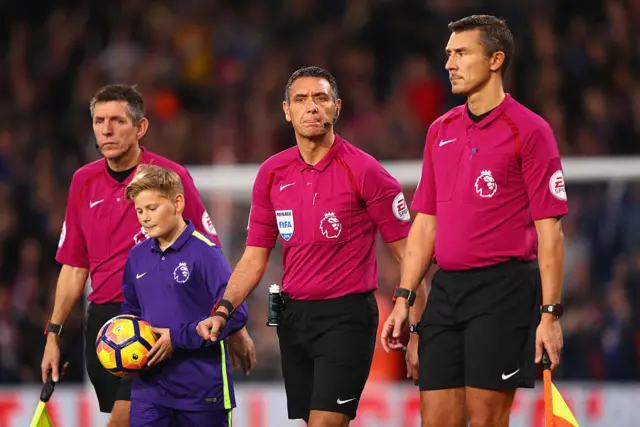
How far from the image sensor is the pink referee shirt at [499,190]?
5.27m

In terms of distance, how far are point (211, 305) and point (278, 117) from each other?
21.7 feet

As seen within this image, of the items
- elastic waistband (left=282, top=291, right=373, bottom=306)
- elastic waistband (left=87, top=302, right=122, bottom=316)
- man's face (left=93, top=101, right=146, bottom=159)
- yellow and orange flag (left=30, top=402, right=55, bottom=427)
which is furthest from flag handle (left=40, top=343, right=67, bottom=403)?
elastic waistband (left=282, top=291, right=373, bottom=306)

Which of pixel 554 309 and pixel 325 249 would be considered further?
pixel 325 249

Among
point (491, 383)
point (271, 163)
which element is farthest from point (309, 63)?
point (491, 383)

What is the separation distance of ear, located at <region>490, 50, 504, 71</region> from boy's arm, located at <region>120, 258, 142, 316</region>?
6.74 ft

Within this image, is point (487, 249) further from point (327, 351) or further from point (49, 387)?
point (49, 387)

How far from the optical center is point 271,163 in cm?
607

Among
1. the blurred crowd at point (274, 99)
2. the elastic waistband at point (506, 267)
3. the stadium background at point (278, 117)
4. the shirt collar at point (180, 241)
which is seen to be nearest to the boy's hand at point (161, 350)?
the shirt collar at point (180, 241)

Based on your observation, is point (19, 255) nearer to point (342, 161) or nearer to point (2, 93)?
point (2, 93)

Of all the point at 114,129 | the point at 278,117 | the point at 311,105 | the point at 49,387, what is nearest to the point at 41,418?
the point at 49,387

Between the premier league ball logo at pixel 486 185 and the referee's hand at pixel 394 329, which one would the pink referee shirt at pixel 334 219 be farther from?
the premier league ball logo at pixel 486 185

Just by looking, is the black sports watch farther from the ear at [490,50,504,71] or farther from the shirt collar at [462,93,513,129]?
the ear at [490,50,504,71]

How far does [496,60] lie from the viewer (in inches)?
215

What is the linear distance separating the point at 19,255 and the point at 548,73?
5472 mm
